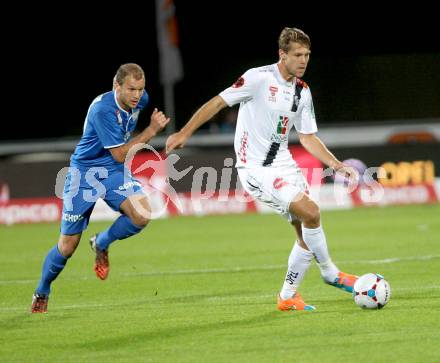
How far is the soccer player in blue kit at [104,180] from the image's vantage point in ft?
Answer: 28.6

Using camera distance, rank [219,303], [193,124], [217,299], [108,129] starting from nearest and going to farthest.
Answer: [193,124], [108,129], [219,303], [217,299]

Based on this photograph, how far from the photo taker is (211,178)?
65.5 feet

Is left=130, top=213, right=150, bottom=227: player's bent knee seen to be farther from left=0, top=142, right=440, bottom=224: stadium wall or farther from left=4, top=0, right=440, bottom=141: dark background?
left=4, top=0, right=440, bottom=141: dark background

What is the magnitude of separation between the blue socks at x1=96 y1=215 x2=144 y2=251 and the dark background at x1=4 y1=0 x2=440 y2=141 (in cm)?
2192

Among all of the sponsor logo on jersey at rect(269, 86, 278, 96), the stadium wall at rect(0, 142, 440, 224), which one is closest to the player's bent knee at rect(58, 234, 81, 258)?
the sponsor logo on jersey at rect(269, 86, 278, 96)

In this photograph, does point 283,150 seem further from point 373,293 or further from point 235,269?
point 235,269

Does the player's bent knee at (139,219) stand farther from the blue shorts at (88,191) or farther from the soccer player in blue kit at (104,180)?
the blue shorts at (88,191)

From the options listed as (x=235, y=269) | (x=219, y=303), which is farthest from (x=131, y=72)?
(x=235, y=269)

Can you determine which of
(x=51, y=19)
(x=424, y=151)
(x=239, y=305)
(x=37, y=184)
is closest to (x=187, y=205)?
(x=37, y=184)

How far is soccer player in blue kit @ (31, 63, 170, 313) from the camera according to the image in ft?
28.6

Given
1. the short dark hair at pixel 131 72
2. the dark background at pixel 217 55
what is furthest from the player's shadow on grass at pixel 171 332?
the dark background at pixel 217 55

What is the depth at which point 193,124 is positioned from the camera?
7.87 meters

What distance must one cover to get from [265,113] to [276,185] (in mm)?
647

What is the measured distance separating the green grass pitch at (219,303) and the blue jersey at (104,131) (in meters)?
1.40
